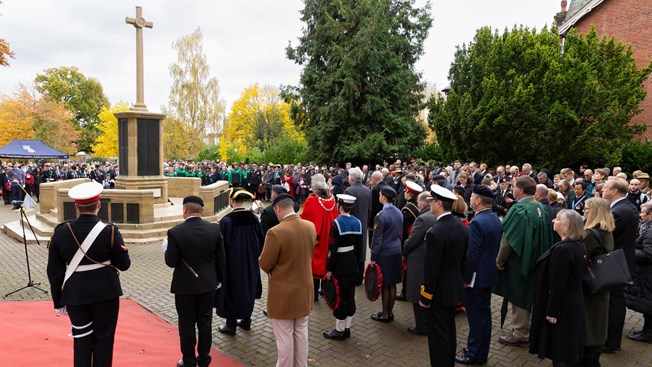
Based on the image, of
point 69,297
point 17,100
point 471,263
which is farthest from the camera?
point 17,100

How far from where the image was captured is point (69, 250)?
4043 mm

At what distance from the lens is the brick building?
2213 centimetres

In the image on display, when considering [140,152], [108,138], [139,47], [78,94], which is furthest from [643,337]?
[78,94]

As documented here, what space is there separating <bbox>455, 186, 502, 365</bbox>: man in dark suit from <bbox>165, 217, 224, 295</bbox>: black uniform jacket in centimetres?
302

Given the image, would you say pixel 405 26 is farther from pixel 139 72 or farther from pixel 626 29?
pixel 139 72

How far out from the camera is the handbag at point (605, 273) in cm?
441

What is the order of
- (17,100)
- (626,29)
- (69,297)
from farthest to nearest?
(17,100)
(626,29)
(69,297)

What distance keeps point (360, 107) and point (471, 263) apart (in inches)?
789

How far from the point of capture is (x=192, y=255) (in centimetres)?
455

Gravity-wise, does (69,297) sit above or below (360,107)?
below

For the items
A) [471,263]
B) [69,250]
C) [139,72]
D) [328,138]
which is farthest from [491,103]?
[69,250]

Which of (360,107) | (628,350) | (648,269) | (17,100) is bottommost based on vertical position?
(628,350)

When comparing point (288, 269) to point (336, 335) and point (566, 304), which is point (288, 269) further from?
point (566, 304)

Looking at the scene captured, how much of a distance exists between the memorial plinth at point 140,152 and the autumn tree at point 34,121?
132ft
